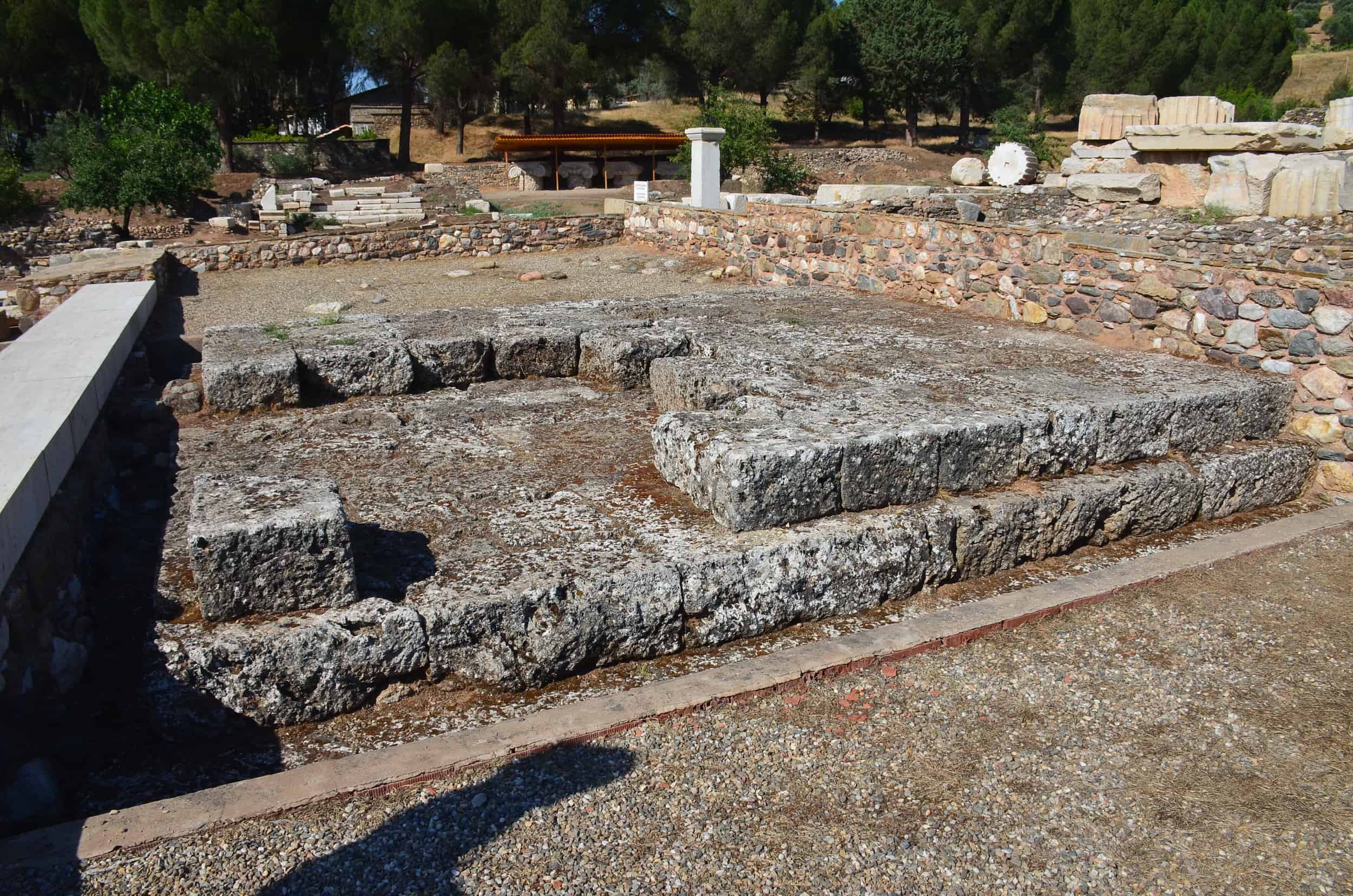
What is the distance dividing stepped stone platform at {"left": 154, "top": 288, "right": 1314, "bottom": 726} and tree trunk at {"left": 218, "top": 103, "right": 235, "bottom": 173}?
2827 cm

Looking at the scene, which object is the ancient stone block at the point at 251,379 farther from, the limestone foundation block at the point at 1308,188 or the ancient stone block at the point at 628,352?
the limestone foundation block at the point at 1308,188

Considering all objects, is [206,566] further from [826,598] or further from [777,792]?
[826,598]

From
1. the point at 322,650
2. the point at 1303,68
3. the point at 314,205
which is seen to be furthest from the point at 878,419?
the point at 1303,68

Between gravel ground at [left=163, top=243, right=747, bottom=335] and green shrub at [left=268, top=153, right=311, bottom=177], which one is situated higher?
green shrub at [left=268, top=153, right=311, bottom=177]

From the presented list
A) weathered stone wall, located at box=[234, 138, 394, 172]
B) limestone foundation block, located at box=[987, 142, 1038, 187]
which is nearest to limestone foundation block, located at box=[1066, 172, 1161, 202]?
limestone foundation block, located at box=[987, 142, 1038, 187]

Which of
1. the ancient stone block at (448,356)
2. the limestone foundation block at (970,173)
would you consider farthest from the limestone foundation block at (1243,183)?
the ancient stone block at (448,356)

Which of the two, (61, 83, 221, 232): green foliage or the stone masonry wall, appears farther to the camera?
(61, 83, 221, 232): green foliage

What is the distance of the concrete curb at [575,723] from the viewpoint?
254 cm

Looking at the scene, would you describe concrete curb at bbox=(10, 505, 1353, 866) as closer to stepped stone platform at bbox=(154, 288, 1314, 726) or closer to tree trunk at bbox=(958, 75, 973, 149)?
stepped stone platform at bbox=(154, 288, 1314, 726)

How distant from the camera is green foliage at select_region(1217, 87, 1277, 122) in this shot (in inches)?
992

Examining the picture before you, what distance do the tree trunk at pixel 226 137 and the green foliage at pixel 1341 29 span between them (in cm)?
5436

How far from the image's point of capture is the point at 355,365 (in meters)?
6.00

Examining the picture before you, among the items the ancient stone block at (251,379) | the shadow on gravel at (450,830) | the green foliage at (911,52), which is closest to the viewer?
the shadow on gravel at (450,830)

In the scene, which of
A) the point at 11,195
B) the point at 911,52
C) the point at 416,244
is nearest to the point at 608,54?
the point at 911,52
